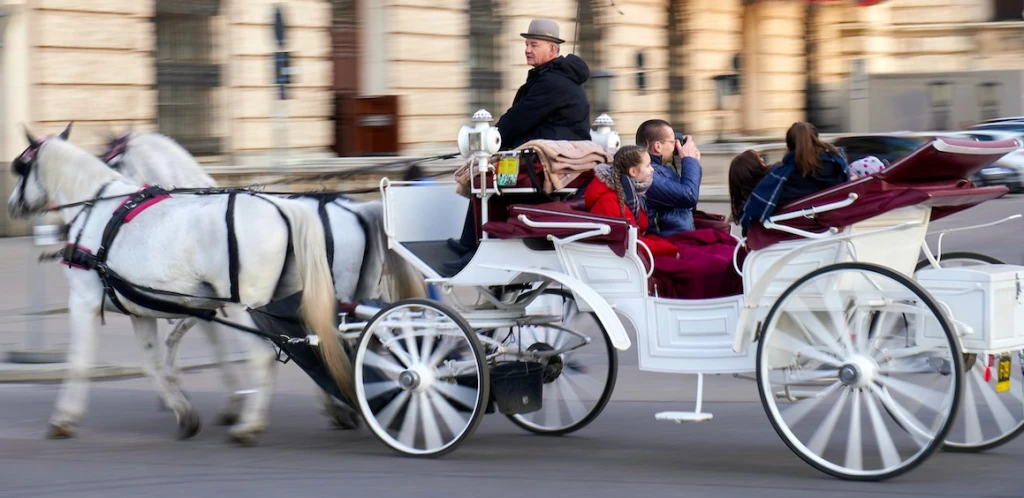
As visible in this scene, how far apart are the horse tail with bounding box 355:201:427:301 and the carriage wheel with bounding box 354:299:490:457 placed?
625mm

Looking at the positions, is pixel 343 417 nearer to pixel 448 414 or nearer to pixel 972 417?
pixel 448 414

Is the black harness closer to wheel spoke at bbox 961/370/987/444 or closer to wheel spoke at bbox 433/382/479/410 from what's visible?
wheel spoke at bbox 433/382/479/410

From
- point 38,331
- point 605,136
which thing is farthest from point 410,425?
point 38,331

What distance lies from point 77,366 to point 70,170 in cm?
111

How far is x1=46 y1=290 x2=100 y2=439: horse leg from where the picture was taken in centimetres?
685

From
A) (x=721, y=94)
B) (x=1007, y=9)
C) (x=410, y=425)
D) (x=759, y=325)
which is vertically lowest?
(x=410, y=425)

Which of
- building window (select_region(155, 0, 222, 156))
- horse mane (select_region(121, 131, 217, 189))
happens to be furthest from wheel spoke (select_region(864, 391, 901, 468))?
building window (select_region(155, 0, 222, 156))

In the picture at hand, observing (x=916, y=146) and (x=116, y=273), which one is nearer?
(x=116, y=273)

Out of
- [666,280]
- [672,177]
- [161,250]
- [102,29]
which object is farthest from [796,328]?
[102,29]

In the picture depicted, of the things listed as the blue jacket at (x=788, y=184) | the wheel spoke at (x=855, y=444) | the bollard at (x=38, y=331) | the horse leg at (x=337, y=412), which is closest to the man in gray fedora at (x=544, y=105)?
the horse leg at (x=337, y=412)

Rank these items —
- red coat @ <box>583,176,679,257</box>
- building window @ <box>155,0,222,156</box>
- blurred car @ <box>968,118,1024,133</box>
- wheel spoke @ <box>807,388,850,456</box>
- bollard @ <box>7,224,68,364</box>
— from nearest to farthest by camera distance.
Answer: wheel spoke @ <box>807,388,850,456</box>, red coat @ <box>583,176,679,257</box>, bollard @ <box>7,224,68,364</box>, building window @ <box>155,0,222,156</box>, blurred car @ <box>968,118,1024,133</box>

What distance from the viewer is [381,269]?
279 inches

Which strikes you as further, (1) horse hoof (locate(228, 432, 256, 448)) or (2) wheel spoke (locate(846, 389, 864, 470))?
(1) horse hoof (locate(228, 432, 256, 448))

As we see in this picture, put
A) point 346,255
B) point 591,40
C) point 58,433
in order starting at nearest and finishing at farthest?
1. point 58,433
2. point 346,255
3. point 591,40
